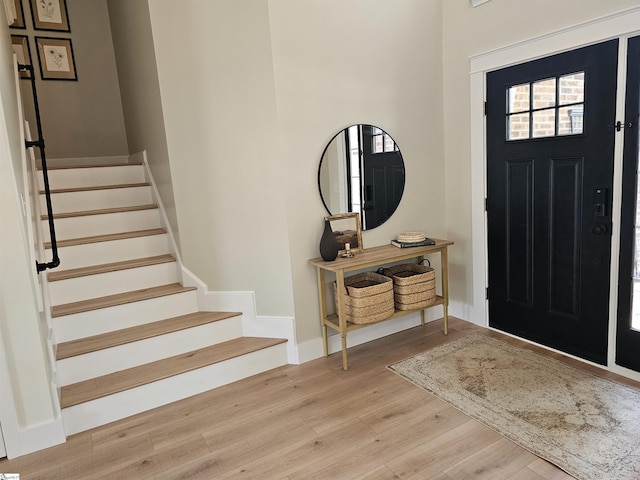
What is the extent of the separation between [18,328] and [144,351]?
817mm

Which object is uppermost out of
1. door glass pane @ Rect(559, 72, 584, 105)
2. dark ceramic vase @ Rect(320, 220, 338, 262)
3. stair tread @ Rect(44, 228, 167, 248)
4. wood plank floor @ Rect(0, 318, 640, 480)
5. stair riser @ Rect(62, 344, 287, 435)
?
door glass pane @ Rect(559, 72, 584, 105)

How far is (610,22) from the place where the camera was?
8.12ft

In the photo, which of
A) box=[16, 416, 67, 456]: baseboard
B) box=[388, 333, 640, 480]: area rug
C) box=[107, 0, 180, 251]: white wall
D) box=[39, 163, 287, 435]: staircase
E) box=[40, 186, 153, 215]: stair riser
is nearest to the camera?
box=[388, 333, 640, 480]: area rug

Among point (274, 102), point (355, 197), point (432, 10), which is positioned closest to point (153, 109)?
point (274, 102)

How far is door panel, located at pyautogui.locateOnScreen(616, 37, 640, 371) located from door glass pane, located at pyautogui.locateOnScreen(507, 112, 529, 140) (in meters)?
0.63

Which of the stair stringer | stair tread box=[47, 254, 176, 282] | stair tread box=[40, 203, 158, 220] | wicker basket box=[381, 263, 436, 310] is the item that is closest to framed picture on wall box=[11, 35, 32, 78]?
the stair stringer

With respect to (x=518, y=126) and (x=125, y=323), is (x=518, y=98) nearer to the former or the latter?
(x=518, y=126)

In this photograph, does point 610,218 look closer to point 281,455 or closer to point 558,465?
point 558,465

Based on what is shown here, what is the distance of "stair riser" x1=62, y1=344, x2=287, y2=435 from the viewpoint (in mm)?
2439

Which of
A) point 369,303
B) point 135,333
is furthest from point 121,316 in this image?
point 369,303

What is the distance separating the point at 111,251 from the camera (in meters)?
3.38

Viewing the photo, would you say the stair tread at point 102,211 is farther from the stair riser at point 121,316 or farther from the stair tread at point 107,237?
the stair riser at point 121,316

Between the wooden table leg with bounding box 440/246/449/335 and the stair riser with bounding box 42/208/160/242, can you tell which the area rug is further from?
the stair riser with bounding box 42/208/160/242

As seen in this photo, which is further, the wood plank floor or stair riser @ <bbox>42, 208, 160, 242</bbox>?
stair riser @ <bbox>42, 208, 160, 242</bbox>
